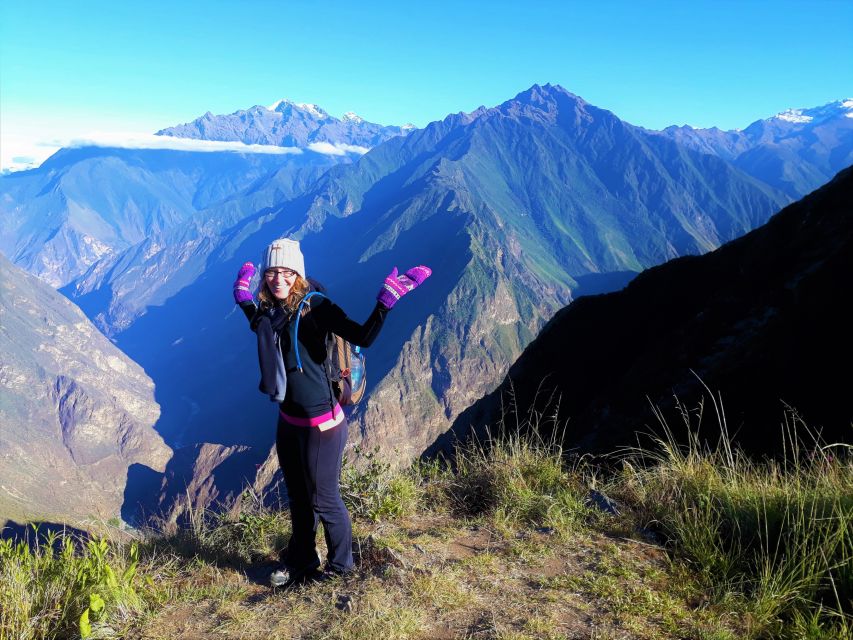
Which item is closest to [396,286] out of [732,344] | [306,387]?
[306,387]

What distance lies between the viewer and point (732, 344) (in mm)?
8992

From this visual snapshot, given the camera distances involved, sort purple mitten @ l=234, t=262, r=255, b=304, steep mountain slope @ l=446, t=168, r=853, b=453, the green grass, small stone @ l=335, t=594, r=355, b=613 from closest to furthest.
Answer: the green grass < small stone @ l=335, t=594, r=355, b=613 < purple mitten @ l=234, t=262, r=255, b=304 < steep mountain slope @ l=446, t=168, r=853, b=453

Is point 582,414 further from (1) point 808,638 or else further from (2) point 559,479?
(1) point 808,638

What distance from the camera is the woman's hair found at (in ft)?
15.6

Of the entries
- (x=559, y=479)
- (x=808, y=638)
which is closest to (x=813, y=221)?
(x=559, y=479)

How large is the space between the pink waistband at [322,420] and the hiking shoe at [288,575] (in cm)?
140

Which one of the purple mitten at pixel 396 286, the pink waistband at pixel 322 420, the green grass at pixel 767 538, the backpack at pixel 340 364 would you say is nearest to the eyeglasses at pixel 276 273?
the backpack at pixel 340 364

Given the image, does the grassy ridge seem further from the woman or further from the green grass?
the woman

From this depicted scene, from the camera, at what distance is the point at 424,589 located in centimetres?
386

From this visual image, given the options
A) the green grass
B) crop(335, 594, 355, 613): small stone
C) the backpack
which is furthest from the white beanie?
the green grass

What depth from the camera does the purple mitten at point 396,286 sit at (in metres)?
4.52

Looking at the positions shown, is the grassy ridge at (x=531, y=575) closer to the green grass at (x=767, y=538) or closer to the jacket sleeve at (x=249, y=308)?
the green grass at (x=767, y=538)

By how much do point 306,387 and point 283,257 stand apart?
134cm

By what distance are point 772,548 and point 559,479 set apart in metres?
2.45
